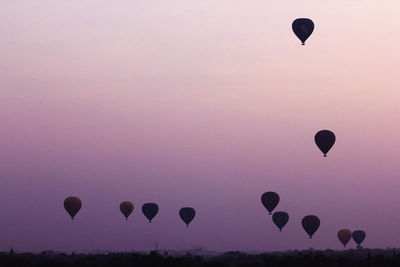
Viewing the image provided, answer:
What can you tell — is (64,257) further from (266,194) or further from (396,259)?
(266,194)

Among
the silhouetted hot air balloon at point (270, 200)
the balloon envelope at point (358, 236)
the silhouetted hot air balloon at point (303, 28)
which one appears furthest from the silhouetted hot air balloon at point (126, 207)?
the silhouetted hot air balloon at point (303, 28)

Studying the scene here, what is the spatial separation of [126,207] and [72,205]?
13.6 m

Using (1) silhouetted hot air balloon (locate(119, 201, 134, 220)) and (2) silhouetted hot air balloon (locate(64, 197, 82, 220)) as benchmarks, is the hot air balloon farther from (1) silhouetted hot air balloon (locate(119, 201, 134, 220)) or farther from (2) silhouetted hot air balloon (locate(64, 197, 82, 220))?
(2) silhouetted hot air balloon (locate(64, 197, 82, 220))

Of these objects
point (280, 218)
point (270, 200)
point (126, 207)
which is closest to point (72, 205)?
point (126, 207)

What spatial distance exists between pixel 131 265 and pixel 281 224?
2337 inches

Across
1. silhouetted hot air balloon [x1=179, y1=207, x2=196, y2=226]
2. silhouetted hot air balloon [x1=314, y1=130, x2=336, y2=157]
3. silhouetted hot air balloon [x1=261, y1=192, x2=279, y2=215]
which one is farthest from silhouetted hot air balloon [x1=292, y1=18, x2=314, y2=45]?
silhouetted hot air balloon [x1=179, y1=207, x2=196, y2=226]

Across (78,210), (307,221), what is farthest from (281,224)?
(78,210)

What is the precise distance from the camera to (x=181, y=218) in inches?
5049

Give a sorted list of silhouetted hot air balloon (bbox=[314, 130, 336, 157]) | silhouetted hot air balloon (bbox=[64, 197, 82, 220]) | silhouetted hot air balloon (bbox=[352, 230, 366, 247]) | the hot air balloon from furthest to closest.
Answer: silhouetted hot air balloon (bbox=[352, 230, 366, 247])
the hot air balloon
silhouetted hot air balloon (bbox=[64, 197, 82, 220])
silhouetted hot air balloon (bbox=[314, 130, 336, 157])

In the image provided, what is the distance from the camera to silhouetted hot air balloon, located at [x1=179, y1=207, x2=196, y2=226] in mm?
127900

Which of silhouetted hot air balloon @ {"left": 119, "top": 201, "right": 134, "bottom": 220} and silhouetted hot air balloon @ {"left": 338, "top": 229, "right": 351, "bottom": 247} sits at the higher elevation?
silhouetted hot air balloon @ {"left": 119, "top": 201, "right": 134, "bottom": 220}

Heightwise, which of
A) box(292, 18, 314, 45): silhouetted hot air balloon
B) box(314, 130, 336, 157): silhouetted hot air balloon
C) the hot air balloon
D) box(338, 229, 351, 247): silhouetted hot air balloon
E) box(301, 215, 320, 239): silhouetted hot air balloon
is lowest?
box(301, 215, 320, 239): silhouetted hot air balloon

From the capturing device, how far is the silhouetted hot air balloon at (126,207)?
129 meters

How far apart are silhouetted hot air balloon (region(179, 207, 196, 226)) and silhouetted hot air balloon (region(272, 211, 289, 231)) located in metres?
9.24
